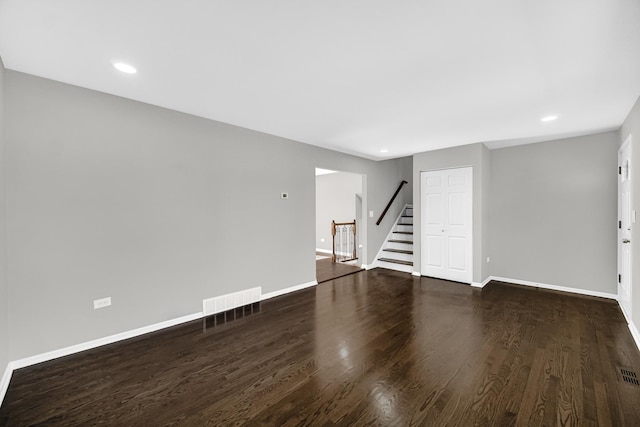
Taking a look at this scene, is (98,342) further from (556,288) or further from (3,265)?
(556,288)

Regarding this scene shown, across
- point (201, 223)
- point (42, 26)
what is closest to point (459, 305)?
point (201, 223)

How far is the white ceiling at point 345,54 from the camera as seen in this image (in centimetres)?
163

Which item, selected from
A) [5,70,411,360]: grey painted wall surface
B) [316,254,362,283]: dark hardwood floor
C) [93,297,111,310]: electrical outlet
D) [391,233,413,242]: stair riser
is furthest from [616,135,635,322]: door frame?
[93,297,111,310]: electrical outlet

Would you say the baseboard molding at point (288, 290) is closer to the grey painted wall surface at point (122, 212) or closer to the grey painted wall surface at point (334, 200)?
the grey painted wall surface at point (122, 212)

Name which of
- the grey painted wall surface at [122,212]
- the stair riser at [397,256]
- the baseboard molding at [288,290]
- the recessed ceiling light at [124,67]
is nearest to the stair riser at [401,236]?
the stair riser at [397,256]

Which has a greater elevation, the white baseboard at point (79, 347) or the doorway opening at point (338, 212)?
the doorway opening at point (338, 212)

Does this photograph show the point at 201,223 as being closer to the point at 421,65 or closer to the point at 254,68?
the point at 254,68

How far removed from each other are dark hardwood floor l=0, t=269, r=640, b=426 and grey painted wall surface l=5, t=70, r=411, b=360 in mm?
472

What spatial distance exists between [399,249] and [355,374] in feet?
15.3

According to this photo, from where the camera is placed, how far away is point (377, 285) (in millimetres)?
4992

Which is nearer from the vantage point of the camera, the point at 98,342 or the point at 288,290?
the point at 98,342

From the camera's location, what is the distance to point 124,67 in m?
2.30

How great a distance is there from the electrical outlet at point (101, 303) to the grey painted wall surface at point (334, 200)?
19.9ft

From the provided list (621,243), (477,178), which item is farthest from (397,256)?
(621,243)
